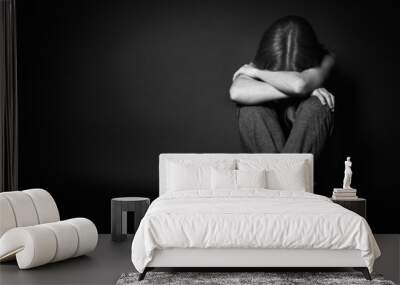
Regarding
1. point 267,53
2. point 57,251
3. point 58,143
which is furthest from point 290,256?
point 58,143

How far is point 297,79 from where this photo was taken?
673cm

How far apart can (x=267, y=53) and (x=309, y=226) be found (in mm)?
2861

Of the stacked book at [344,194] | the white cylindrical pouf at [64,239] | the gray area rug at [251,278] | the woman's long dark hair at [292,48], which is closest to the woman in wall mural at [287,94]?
the woman's long dark hair at [292,48]

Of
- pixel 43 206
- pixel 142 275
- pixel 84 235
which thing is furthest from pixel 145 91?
pixel 142 275

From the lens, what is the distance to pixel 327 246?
4.45m

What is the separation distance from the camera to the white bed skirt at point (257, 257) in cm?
450

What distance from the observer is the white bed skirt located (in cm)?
450

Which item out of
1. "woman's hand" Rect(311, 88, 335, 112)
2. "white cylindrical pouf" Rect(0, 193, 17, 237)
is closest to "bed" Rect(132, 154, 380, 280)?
"white cylindrical pouf" Rect(0, 193, 17, 237)

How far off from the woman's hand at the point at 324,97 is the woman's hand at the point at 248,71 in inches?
26.3

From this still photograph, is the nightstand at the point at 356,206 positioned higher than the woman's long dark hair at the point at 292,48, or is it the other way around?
the woman's long dark hair at the point at 292,48

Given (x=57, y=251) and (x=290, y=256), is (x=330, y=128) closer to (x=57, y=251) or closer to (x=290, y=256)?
(x=290, y=256)

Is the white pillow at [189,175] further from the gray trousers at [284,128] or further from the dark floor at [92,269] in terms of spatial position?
the dark floor at [92,269]

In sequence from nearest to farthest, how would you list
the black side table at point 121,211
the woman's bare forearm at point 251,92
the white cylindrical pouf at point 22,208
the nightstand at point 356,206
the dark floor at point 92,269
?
the dark floor at point 92,269, the white cylindrical pouf at point 22,208, the nightstand at point 356,206, the black side table at point 121,211, the woman's bare forearm at point 251,92

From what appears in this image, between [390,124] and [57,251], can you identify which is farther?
[390,124]
